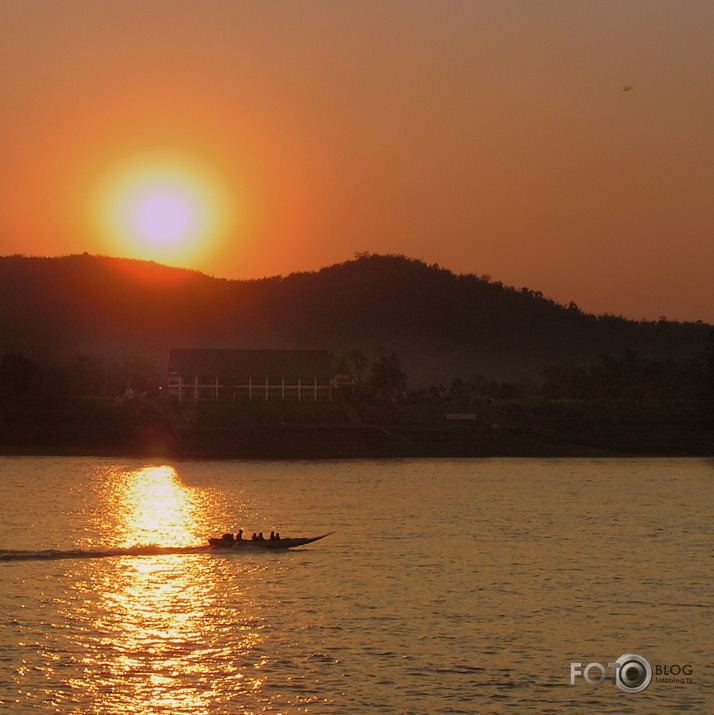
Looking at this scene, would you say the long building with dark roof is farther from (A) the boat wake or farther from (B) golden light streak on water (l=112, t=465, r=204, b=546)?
(A) the boat wake

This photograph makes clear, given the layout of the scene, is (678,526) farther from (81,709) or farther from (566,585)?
(81,709)

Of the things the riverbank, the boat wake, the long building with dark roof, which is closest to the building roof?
the long building with dark roof

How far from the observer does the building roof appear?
136 m

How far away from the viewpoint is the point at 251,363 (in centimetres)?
13775

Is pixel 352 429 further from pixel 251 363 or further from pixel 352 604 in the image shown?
pixel 352 604

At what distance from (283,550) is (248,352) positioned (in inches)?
3831

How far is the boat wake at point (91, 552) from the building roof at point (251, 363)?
297 ft

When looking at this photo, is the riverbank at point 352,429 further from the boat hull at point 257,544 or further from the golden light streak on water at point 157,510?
the boat hull at point 257,544

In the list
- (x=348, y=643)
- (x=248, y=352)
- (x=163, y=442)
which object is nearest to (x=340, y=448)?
(x=163, y=442)

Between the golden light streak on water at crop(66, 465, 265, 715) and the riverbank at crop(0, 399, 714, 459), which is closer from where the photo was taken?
the golden light streak on water at crop(66, 465, 265, 715)

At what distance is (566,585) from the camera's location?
36.6 m

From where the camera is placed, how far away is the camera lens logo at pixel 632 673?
24.8m

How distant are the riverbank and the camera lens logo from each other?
72.6m

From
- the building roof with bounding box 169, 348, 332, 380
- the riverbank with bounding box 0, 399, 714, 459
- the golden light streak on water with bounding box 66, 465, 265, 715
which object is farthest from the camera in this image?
the building roof with bounding box 169, 348, 332, 380
